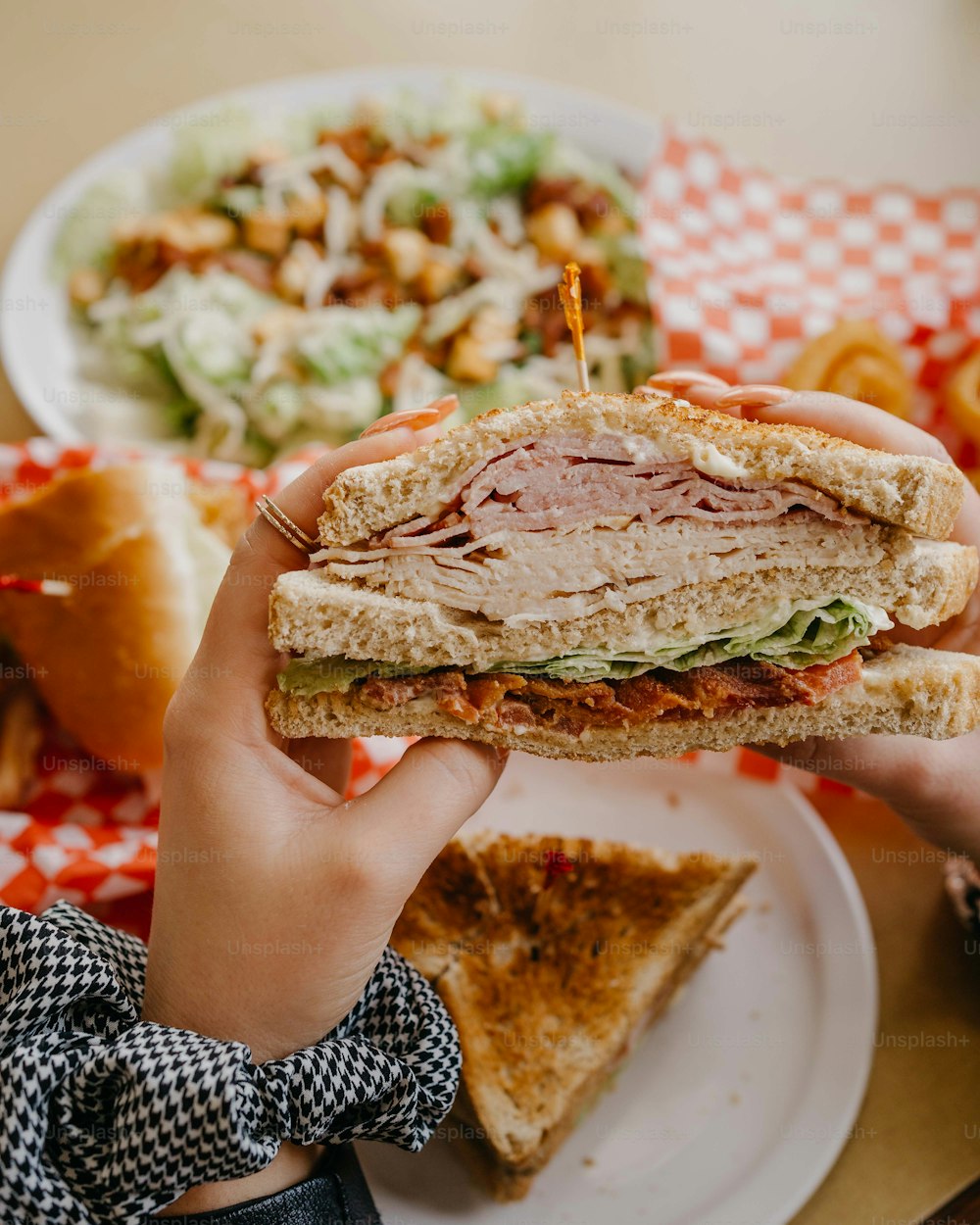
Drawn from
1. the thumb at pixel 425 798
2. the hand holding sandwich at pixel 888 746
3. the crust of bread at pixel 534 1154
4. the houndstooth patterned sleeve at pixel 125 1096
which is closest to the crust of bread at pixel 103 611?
the houndstooth patterned sleeve at pixel 125 1096

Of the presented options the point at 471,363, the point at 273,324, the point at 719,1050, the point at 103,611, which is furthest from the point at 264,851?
the point at 273,324

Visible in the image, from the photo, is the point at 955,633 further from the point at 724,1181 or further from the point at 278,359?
the point at 278,359

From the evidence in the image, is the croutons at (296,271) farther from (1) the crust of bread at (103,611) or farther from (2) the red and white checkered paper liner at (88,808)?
(1) the crust of bread at (103,611)

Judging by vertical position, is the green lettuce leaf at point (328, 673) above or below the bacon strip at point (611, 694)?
above

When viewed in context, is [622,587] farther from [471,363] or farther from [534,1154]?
[471,363]

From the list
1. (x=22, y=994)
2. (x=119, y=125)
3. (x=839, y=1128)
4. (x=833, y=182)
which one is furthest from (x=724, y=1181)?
(x=119, y=125)

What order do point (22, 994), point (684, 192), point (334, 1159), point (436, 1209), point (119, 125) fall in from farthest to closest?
point (119, 125), point (684, 192), point (436, 1209), point (334, 1159), point (22, 994)

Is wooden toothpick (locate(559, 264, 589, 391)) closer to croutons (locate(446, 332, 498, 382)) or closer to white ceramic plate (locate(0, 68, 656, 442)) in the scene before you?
croutons (locate(446, 332, 498, 382))
